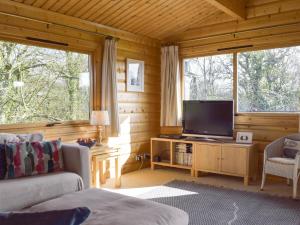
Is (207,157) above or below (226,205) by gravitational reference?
above

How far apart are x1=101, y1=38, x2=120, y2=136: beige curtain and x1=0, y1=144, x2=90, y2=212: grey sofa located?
1.33 metres

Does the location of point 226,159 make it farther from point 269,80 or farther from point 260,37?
point 260,37

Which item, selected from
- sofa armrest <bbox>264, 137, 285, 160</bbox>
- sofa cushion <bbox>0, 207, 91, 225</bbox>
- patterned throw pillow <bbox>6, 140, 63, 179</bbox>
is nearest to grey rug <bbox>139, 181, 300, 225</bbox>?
sofa armrest <bbox>264, 137, 285, 160</bbox>

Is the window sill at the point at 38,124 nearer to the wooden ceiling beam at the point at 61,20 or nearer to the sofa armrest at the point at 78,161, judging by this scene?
the sofa armrest at the point at 78,161

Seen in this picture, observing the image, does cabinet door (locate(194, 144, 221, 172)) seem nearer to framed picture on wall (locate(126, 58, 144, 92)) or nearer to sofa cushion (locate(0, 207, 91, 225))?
framed picture on wall (locate(126, 58, 144, 92))

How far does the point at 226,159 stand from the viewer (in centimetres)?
426

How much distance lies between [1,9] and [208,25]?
126 inches

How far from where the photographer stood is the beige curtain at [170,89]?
5.11 metres

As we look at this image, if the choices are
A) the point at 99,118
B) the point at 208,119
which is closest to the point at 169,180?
the point at 208,119

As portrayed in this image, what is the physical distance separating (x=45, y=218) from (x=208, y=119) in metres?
4.01

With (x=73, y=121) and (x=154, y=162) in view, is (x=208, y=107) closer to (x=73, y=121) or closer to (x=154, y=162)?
(x=154, y=162)

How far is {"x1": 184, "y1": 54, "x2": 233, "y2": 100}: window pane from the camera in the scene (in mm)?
4812

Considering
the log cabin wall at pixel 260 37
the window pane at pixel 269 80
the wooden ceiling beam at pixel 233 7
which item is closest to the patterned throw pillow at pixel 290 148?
the log cabin wall at pixel 260 37

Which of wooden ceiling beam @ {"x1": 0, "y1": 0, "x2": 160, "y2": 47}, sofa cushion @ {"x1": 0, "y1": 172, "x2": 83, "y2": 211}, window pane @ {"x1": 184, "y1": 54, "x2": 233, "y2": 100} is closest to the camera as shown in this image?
sofa cushion @ {"x1": 0, "y1": 172, "x2": 83, "y2": 211}
